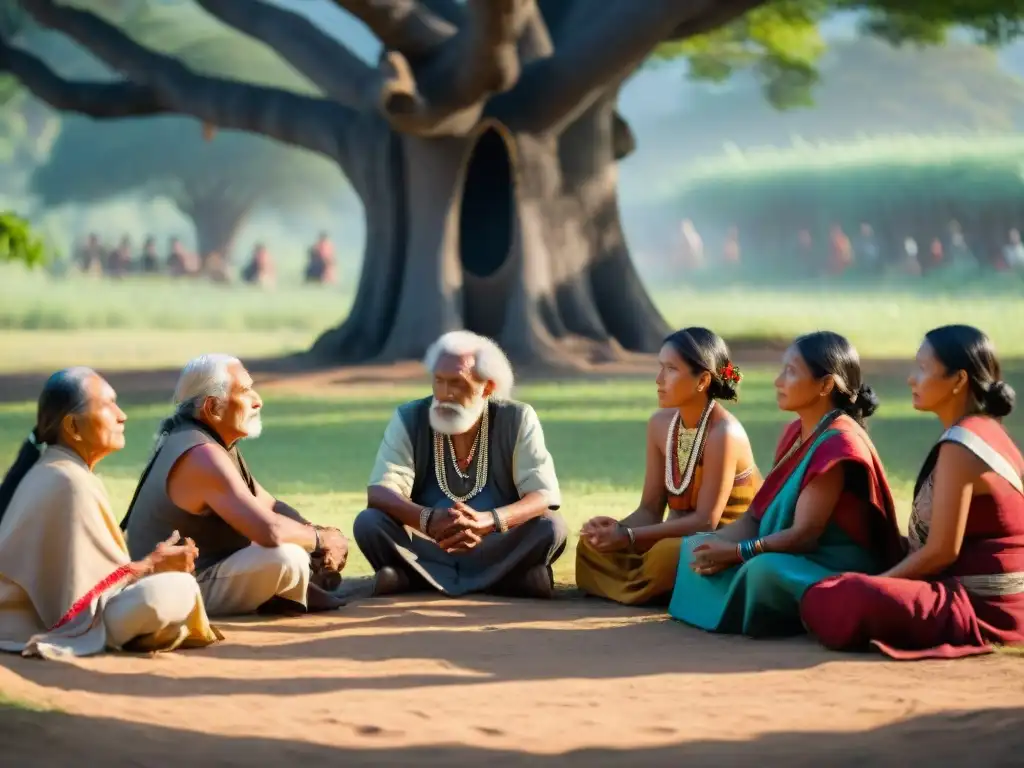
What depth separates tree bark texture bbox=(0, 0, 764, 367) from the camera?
18375 mm

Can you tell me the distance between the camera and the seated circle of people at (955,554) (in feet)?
20.6

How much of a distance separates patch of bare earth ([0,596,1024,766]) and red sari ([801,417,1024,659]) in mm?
126

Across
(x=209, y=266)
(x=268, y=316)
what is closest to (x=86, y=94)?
(x=268, y=316)

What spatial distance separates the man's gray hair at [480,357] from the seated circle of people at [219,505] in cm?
99

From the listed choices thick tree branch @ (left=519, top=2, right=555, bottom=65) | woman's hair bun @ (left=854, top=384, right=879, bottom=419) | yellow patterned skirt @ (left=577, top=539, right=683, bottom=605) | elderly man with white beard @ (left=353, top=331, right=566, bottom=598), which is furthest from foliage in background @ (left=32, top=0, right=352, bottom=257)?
woman's hair bun @ (left=854, top=384, right=879, bottom=419)

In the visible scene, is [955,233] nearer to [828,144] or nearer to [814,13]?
[814,13]

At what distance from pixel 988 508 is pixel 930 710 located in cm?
116

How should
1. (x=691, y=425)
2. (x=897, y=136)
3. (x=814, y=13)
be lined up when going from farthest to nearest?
(x=897, y=136) → (x=814, y=13) → (x=691, y=425)

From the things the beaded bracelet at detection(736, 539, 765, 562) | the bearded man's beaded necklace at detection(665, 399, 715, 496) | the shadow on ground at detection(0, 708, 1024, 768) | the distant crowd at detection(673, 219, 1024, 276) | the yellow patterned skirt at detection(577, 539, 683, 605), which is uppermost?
the distant crowd at detection(673, 219, 1024, 276)

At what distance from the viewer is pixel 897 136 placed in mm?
73875

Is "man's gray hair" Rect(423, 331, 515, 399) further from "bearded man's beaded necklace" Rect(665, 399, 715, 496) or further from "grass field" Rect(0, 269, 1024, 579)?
"grass field" Rect(0, 269, 1024, 579)

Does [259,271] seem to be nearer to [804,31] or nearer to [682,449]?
[804,31]

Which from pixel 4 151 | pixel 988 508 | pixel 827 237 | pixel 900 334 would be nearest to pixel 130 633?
pixel 988 508

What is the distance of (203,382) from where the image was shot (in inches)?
272
